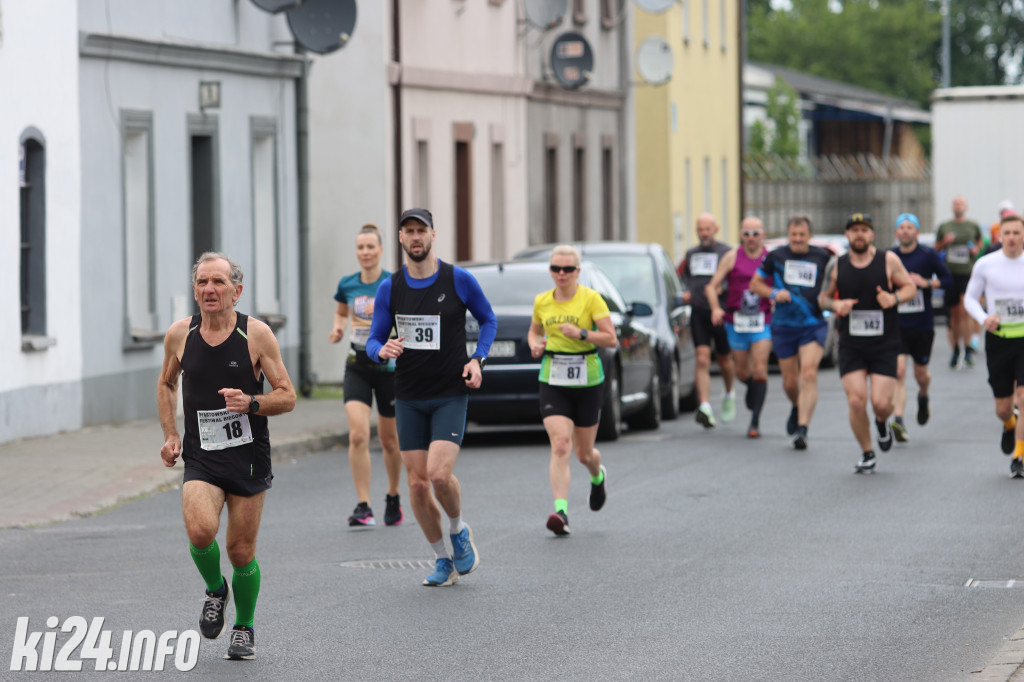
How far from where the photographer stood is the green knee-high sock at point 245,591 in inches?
331

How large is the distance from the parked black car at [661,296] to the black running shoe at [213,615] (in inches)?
450

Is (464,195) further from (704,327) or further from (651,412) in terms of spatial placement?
(651,412)

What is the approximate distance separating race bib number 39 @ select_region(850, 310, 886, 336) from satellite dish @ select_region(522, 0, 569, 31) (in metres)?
17.1

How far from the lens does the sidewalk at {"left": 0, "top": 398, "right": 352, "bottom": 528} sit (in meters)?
13.6

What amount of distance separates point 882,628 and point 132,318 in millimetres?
12660

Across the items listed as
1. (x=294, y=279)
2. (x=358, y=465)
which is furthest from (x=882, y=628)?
(x=294, y=279)

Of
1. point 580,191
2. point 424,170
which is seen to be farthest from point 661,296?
point 580,191

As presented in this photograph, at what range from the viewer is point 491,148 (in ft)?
104

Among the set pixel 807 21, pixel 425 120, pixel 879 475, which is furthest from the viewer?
pixel 807 21

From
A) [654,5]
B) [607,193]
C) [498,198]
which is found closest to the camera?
[498,198]

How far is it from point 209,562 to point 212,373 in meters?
0.78

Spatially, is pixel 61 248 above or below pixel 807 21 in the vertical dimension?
below

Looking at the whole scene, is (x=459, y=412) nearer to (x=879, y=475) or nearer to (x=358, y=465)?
(x=358, y=465)

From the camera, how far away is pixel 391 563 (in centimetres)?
1102
